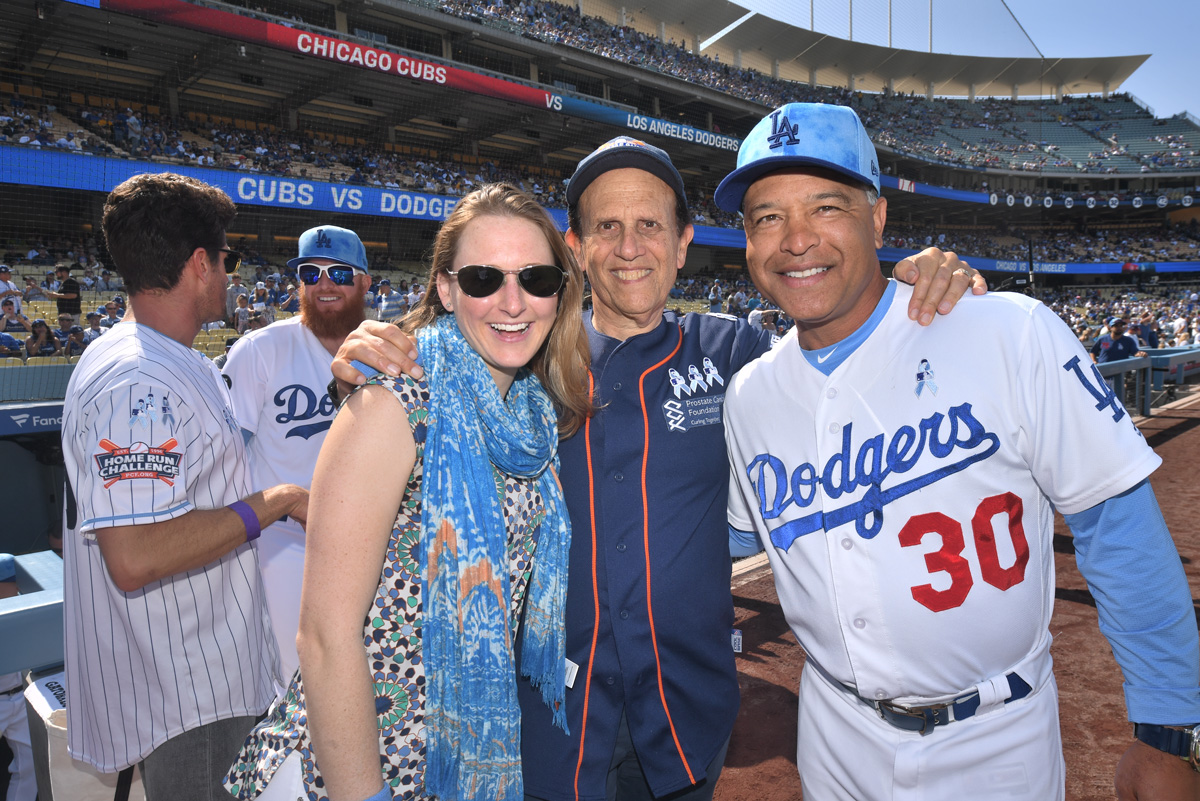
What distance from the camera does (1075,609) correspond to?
4.39 metres

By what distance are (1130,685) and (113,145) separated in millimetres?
21322

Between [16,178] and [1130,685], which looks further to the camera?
[16,178]

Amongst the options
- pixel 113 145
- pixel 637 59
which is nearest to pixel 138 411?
pixel 113 145

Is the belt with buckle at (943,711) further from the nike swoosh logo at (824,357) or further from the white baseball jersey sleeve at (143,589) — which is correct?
the white baseball jersey sleeve at (143,589)

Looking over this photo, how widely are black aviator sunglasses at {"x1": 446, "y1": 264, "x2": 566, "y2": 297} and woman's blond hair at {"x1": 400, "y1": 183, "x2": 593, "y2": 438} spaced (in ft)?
0.22

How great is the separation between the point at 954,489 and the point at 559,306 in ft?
3.51

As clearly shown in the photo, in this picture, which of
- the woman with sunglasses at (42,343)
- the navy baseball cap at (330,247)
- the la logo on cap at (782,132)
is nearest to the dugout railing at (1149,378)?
the la logo on cap at (782,132)

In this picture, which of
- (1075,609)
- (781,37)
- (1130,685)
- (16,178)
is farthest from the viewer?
(781,37)

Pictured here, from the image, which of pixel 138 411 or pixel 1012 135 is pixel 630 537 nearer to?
pixel 138 411

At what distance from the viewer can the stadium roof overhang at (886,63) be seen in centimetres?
4047

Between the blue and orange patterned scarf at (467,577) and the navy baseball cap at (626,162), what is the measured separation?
2.57 feet

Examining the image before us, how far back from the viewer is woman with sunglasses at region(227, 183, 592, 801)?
1336 mm

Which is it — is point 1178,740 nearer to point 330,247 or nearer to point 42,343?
point 330,247

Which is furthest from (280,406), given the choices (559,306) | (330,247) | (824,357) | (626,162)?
(824,357)
